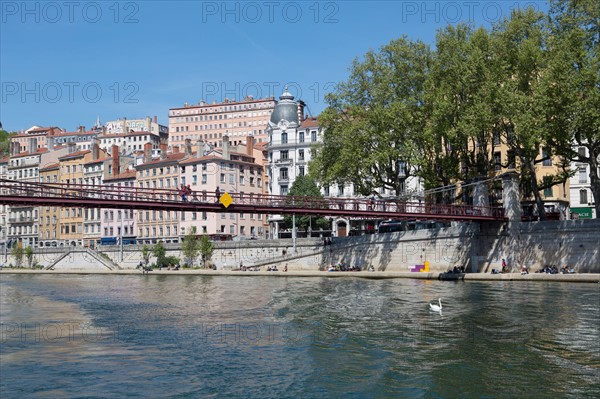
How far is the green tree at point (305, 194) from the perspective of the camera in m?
68.1

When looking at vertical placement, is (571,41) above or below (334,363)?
above

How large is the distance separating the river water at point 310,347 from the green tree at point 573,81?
923 centimetres

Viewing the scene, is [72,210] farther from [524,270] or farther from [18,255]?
[524,270]

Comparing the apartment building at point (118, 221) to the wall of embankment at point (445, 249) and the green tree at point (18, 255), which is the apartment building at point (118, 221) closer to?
the green tree at point (18, 255)

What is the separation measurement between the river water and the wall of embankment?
8.64m

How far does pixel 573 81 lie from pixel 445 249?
16042mm

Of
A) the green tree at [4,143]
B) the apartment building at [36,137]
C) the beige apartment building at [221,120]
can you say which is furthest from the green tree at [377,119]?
the apartment building at [36,137]

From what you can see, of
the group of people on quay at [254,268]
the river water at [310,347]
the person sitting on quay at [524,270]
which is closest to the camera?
the river water at [310,347]

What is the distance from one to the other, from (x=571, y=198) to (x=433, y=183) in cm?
1579

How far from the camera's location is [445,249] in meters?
49.1

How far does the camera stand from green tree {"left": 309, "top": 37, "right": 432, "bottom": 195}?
4953 cm

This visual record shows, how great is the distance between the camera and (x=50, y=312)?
2944 cm

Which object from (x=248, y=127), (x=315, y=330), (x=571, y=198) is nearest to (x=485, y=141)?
(x=571, y=198)

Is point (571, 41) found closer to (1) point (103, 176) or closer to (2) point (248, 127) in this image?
(1) point (103, 176)
